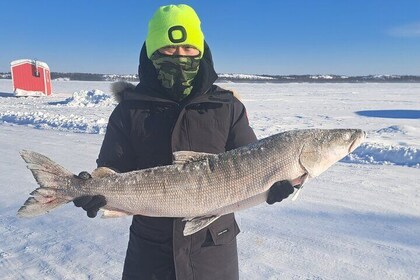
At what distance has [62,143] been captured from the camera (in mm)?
10578

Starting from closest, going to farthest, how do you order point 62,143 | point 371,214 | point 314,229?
point 314,229 → point 371,214 → point 62,143

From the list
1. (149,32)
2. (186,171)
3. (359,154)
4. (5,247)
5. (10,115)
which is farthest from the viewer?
(10,115)

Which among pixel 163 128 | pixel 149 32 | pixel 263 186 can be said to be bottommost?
pixel 263 186

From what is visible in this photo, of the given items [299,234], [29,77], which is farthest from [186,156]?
[29,77]

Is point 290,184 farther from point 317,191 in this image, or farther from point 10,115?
point 10,115

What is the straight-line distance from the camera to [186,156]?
2.13 metres

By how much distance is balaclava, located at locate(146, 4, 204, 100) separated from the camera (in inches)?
87.4

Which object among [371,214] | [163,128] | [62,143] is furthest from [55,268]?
[62,143]

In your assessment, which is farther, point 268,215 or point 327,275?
point 268,215

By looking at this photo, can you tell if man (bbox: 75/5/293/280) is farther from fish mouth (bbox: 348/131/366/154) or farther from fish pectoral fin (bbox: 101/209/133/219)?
fish mouth (bbox: 348/131/366/154)

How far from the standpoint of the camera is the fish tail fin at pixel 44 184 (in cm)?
219

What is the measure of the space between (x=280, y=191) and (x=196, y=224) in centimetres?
46

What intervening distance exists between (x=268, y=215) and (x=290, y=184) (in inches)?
120

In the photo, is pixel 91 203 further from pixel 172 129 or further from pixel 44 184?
pixel 172 129
